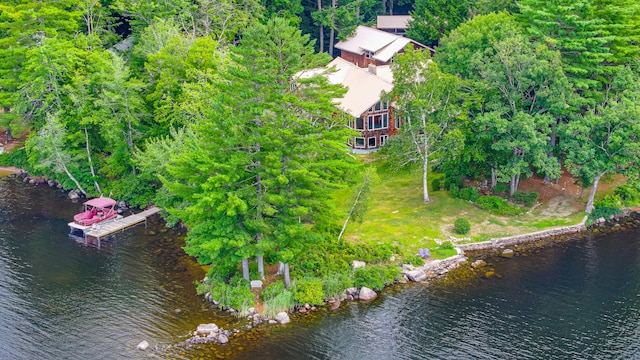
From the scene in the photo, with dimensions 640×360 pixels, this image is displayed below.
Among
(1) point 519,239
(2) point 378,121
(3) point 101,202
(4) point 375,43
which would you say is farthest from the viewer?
(4) point 375,43

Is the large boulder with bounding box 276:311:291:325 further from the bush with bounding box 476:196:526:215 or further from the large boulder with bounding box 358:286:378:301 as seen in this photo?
the bush with bounding box 476:196:526:215

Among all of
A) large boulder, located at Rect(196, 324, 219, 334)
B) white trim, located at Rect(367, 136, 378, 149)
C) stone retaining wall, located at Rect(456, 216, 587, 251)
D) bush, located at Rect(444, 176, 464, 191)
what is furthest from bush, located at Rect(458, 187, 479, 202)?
large boulder, located at Rect(196, 324, 219, 334)

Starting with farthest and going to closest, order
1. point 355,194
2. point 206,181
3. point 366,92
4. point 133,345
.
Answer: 1. point 366,92
2. point 355,194
3. point 206,181
4. point 133,345

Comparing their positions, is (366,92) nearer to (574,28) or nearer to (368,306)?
(574,28)

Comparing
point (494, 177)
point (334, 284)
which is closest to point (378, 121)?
point (494, 177)

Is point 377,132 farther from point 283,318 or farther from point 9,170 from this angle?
point 9,170

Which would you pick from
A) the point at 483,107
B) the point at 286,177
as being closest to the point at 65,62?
the point at 286,177

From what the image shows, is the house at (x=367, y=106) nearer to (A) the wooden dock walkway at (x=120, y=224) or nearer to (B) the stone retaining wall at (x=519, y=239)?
(A) the wooden dock walkway at (x=120, y=224)
